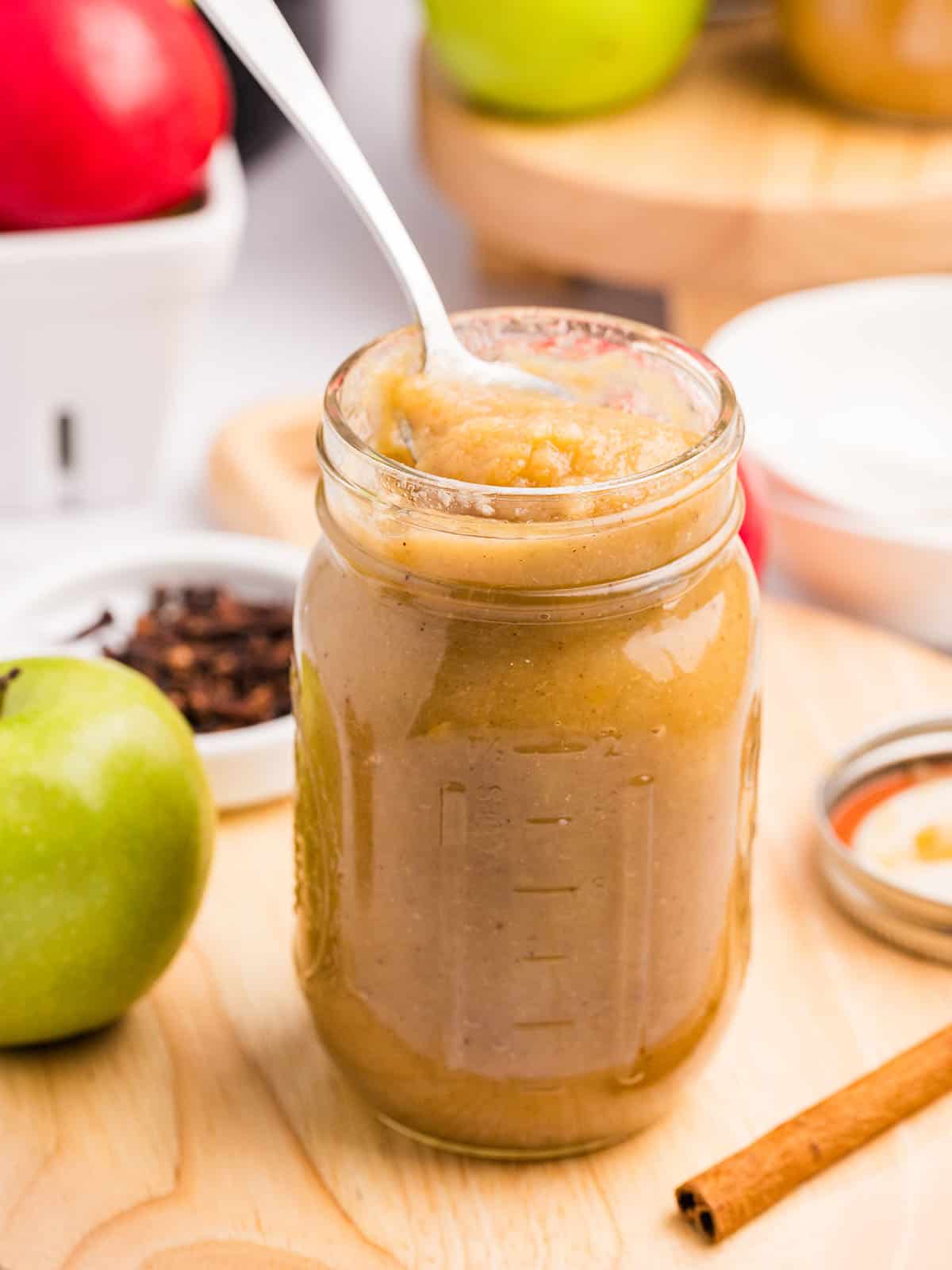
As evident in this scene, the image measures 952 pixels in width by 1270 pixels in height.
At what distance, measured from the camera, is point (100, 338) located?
5.12 ft

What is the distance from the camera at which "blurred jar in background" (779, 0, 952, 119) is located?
5.84ft

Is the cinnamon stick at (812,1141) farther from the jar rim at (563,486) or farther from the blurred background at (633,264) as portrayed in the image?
the blurred background at (633,264)

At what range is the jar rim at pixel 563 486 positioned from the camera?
770 mm

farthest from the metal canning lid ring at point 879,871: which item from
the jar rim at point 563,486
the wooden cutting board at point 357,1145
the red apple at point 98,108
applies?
the red apple at point 98,108

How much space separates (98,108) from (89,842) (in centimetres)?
73

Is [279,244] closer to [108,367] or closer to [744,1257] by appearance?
[108,367]

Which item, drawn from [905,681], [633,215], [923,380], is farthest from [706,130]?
[905,681]

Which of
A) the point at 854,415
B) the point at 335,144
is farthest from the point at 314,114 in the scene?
the point at 854,415

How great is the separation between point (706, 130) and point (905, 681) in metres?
0.77

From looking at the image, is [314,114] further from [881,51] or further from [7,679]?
[881,51]

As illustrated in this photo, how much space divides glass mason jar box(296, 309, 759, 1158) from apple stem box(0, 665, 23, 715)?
0.18 m

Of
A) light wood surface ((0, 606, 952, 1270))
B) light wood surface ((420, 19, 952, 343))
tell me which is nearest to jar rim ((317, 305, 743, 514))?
light wood surface ((0, 606, 952, 1270))

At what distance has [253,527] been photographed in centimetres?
151

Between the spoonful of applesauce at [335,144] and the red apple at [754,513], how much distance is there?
471 mm
